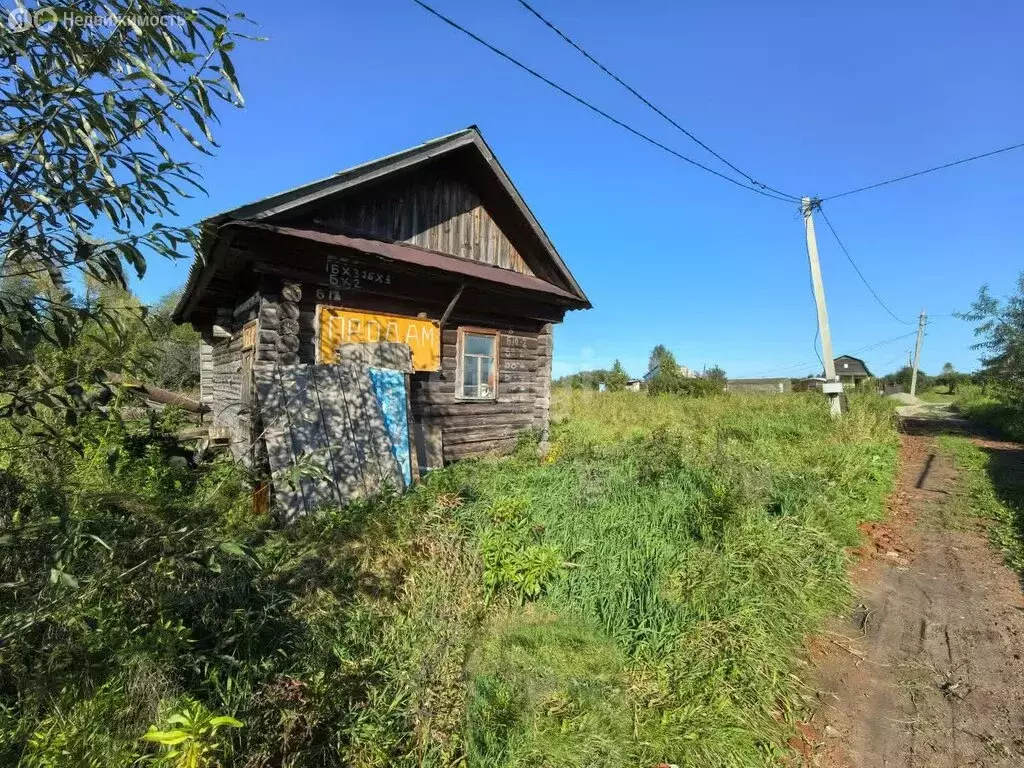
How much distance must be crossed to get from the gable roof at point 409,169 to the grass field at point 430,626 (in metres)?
3.33

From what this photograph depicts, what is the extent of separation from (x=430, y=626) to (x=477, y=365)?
20.6ft

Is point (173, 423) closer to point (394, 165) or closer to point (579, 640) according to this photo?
point (394, 165)

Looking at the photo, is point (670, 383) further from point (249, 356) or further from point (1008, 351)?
point (249, 356)

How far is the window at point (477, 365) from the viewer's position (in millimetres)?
9000

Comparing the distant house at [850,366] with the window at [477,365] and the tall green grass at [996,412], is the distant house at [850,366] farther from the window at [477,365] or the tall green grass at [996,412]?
the window at [477,365]

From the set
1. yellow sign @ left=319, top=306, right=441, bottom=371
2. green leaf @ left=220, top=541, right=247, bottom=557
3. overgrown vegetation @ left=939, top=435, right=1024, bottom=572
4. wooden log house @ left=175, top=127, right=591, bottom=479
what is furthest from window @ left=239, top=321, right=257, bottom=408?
overgrown vegetation @ left=939, top=435, right=1024, bottom=572

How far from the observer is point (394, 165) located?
7797mm

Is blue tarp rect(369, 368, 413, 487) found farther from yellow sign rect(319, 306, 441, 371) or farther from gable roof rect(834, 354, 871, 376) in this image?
gable roof rect(834, 354, 871, 376)

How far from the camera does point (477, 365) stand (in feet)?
30.7

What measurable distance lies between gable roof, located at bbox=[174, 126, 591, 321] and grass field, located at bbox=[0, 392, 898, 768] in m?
3.33

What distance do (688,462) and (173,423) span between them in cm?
848

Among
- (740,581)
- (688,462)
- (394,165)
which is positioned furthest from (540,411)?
(740,581)

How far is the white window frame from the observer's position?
8.95m

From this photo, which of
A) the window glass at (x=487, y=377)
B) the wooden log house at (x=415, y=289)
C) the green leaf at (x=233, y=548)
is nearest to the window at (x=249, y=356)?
the wooden log house at (x=415, y=289)
